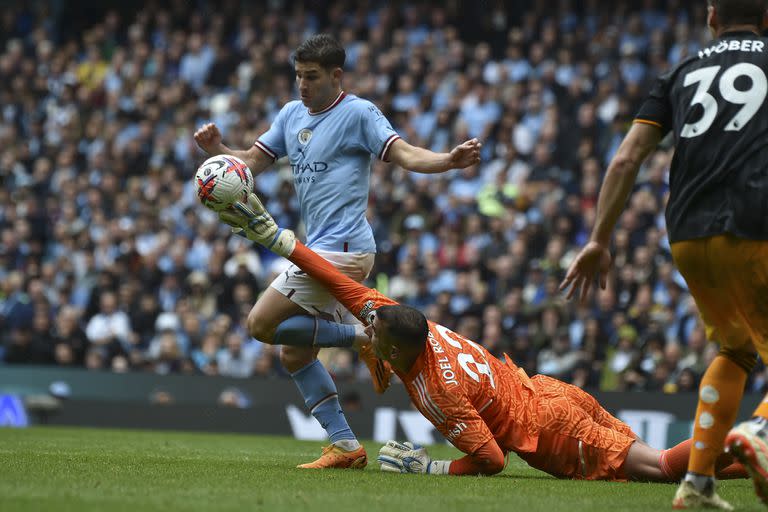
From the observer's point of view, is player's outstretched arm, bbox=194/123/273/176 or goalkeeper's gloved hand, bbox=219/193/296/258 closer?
goalkeeper's gloved hand, bbox=219/193/296/258

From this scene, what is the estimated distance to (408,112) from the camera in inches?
717

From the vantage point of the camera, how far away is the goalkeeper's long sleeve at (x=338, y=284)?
675cm

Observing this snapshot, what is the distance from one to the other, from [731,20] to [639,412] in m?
7.52

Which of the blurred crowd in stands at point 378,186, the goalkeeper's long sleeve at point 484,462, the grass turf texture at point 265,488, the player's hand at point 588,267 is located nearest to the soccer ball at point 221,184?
the grass turf texture at point 265,488

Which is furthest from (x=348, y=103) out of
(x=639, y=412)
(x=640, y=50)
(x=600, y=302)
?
(x=640, y=50)

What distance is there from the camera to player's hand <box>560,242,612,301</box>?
16.9 ft

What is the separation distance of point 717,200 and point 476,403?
7.19 feet

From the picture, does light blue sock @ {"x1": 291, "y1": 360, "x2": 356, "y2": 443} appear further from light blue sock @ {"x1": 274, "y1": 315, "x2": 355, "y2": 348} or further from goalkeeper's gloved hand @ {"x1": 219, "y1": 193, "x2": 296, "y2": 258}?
goalkeeper's gloved hand @ {"x1": 219, "y1": 193, "x2": 296, "y2": 258}

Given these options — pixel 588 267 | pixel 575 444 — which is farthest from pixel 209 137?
pixel 588 267

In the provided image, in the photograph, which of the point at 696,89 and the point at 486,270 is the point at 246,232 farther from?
the point at 486,270

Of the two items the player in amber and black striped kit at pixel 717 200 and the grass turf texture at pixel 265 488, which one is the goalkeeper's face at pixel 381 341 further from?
the player in amber and black striped kit at pixel 717 200

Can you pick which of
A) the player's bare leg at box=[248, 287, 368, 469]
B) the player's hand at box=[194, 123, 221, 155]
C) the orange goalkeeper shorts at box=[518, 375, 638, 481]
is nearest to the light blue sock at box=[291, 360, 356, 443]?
the player's bare leg at box=[248, 287, 368, 469]

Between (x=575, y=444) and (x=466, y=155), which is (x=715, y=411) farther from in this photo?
(x=466, y=155)

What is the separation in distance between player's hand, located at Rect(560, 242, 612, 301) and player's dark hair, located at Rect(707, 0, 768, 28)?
1.18 m
